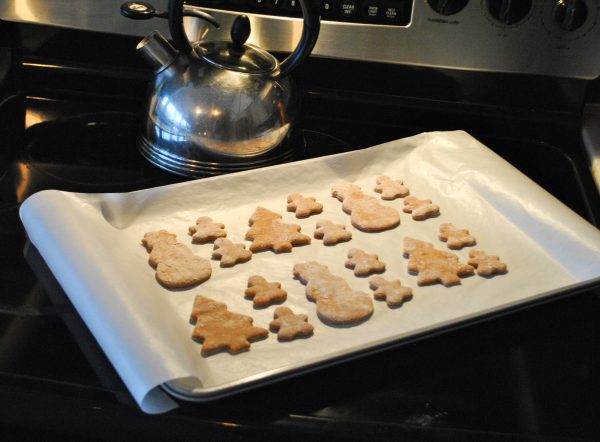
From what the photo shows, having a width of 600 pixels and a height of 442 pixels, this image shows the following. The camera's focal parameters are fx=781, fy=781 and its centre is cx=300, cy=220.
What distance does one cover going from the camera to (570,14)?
41.9 inches

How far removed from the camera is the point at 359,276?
85 centimetres

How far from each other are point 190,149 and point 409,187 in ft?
0.96

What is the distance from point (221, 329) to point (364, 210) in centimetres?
30

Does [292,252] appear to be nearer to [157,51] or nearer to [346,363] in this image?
[346,363]

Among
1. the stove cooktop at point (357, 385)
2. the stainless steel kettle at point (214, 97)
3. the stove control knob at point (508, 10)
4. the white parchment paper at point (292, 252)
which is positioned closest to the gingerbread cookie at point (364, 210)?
the white parchment paper at point (292, 252)

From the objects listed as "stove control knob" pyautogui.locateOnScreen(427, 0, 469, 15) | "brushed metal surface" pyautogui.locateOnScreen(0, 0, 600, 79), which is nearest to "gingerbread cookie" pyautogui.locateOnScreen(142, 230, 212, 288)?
"brushed metal surface" pyautogui.locateOnScreen(0, 0, 600, 79)

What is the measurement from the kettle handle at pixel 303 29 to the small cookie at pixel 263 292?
0.32m

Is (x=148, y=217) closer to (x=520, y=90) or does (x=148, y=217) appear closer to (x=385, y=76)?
(x=385, y=76)

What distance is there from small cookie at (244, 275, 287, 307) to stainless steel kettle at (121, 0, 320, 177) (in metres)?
0.23

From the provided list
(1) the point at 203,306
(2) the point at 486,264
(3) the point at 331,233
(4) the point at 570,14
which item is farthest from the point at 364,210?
(4) the point at 570,14

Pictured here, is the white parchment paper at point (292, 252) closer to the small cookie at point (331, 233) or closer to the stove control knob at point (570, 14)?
the small cookie at point (331, 233)

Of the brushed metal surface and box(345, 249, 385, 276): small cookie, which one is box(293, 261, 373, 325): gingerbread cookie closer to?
box(345, 249, 385, 276): small cookie

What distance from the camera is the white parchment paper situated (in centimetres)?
69

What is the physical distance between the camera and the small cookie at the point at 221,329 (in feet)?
2.34
